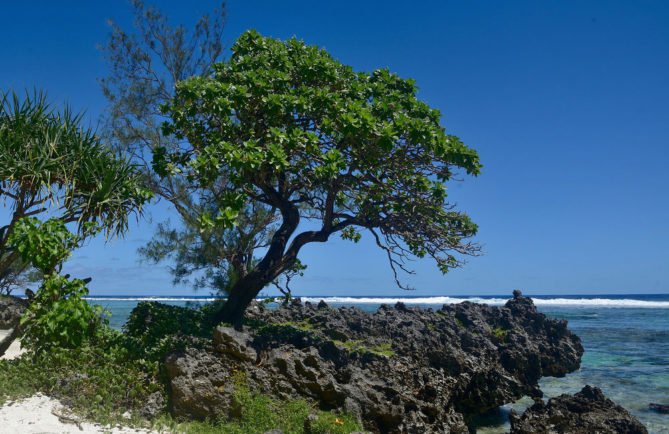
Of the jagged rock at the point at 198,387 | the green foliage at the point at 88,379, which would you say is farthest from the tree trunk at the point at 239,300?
the jagged rock at the point at 198,387

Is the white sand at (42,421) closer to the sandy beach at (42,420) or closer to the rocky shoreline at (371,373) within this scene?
the sandy beach at (42,420)

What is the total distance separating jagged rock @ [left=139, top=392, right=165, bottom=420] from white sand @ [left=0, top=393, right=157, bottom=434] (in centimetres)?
46

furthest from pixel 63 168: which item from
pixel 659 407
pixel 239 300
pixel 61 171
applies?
pixel 659 407

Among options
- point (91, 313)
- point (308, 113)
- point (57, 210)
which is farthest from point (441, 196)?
point (57, 210)

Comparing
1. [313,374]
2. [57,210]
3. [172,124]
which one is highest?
[172,124]

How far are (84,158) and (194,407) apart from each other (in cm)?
591

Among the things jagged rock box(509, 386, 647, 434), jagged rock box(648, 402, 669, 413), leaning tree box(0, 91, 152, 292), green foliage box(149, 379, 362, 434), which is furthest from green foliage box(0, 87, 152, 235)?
jagged rock box(648, 402, 669, 413)

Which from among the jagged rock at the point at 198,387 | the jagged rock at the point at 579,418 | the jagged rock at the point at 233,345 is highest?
the jagged rock at the point at 233,345

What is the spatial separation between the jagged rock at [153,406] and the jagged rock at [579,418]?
22.5 ft

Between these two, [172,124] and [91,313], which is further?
[172,124]

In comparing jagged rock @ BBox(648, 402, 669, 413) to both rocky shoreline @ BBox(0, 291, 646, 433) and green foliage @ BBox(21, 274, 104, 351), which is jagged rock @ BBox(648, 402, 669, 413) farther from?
green foliage @ BBox(21, 274, 104, 351)

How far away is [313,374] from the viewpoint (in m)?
8.84

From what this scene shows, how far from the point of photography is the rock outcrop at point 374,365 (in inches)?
333

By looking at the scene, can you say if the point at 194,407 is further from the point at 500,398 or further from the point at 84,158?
the point at 500,398
